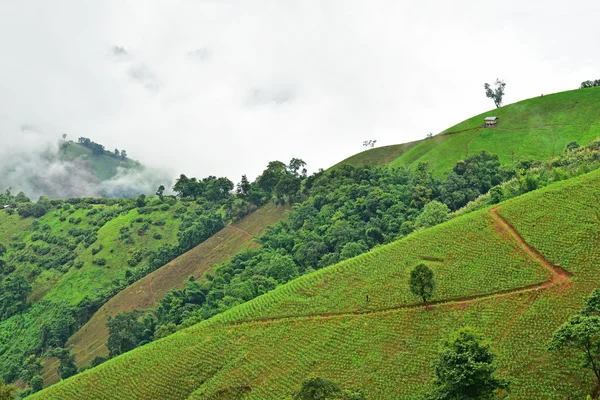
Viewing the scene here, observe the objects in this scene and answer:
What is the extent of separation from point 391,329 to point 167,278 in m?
75.6

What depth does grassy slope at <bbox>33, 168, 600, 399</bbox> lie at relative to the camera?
37594mm

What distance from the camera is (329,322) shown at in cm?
4806

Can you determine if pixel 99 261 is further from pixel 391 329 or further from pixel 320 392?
pixel 320 392

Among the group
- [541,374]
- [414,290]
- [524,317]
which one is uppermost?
[414,290]

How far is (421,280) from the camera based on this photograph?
44.0 metres

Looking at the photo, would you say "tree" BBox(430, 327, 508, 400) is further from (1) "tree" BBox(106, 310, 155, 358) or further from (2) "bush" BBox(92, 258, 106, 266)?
(2) "bush" BBox(92, 258, 106, 266)

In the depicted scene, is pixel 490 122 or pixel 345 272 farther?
pixel 490 122

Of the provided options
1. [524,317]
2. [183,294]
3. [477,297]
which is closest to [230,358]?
[477,297]

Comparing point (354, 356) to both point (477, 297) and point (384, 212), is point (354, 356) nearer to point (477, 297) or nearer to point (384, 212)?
point (477, 297)

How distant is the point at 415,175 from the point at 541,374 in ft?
244

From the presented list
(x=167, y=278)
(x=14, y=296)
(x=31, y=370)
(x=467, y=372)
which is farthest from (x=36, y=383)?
(x=467, y=372)

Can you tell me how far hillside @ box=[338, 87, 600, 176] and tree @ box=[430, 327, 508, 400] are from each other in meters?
85.8

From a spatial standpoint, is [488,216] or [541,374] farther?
[488,216]

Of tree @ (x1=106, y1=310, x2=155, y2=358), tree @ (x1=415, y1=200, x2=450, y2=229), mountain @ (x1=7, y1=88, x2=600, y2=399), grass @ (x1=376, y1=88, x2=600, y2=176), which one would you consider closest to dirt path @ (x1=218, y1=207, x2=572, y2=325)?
mountain @ (x1=7, y1=88, x2=600, y2=399)
